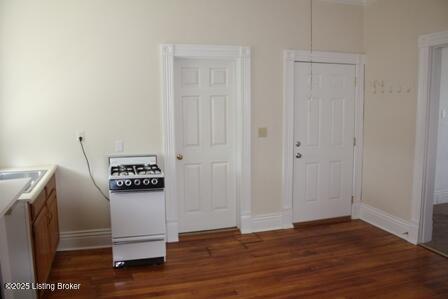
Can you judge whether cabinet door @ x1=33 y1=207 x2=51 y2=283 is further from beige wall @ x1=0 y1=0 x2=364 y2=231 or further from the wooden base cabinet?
beige wall @ x1=0 y1=0 x2=364 y2=231

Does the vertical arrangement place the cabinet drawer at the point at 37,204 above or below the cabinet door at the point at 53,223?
above

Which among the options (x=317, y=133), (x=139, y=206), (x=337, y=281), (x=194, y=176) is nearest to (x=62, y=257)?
(x=139, y=206)

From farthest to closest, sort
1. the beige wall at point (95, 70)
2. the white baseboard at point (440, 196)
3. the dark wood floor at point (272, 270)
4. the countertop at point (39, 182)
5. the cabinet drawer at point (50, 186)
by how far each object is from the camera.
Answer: the white baseboard at point (440, 196), the beige wall at point (95, 70), the cabinet drawer at point (50, 186), the dark wood floor at point (272, 270), the countertop at point (39, 182)

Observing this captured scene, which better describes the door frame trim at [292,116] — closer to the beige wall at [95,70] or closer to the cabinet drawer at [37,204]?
the beige wall at [95,70]

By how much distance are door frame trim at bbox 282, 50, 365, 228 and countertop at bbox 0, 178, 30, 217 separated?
9.53 ft

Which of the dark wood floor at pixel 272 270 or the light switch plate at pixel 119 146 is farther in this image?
the light switch plate at pixel 119 146

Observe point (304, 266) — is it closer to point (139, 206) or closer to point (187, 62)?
point (139, 206)

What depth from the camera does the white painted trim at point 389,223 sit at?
3812mm

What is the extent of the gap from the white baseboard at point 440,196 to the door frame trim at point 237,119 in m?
3.11

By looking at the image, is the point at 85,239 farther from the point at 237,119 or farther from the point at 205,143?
the point at 237,119

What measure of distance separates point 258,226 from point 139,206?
5.34ft

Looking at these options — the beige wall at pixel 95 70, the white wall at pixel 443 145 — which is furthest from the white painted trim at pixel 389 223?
the beige wall at pixel 95 70

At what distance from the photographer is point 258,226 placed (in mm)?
4168

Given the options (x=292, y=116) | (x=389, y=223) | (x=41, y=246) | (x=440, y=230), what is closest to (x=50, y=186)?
(x=41, y=246)
